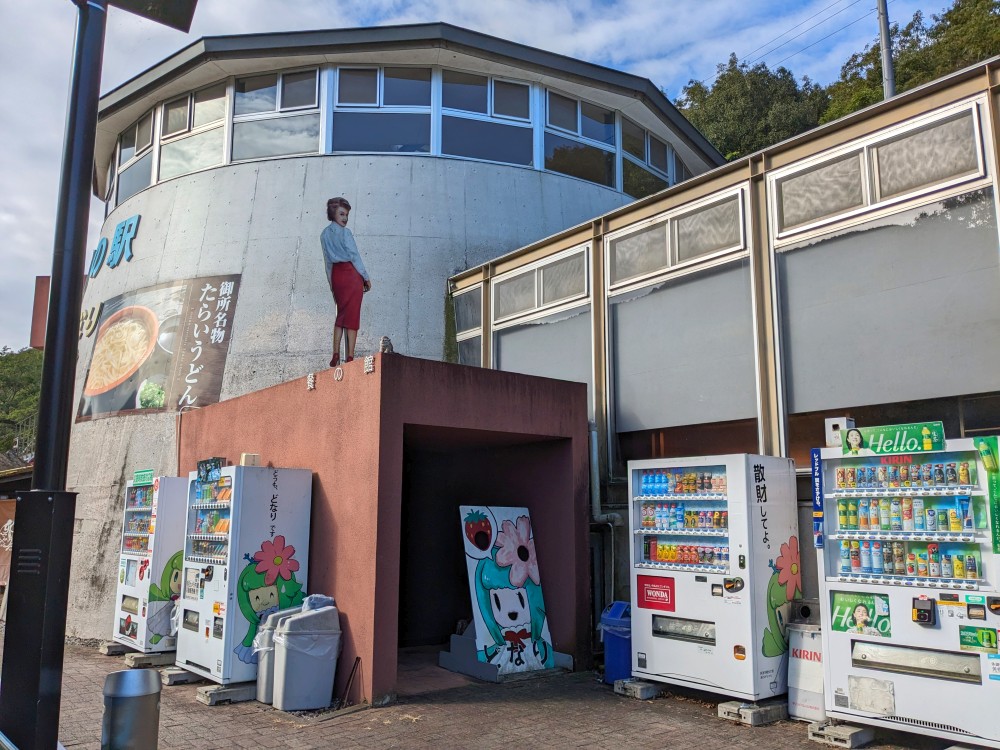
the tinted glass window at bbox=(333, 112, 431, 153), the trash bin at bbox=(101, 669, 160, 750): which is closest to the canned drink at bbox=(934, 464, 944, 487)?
the trash bin at bbox=(101, 669, 160, 750)

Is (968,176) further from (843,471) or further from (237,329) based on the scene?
(237,329)

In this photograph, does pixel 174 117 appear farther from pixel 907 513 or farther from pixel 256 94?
pixel 907 513

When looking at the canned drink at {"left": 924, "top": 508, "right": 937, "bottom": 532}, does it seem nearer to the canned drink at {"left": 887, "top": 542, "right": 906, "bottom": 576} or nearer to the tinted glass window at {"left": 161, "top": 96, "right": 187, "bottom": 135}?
the canned drink at {"left": 887, "top": 542, "right": 906, "bottom": 576}

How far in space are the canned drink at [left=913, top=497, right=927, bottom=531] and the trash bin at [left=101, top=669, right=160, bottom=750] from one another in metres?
5.61

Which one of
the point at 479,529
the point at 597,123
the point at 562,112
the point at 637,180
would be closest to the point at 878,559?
the point at 479,529

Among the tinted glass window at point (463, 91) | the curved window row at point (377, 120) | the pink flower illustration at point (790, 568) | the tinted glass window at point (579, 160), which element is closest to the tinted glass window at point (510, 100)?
the curved window row at point (377, 120)

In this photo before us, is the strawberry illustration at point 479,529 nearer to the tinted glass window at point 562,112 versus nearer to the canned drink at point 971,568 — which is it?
the canned drink at point 971,568

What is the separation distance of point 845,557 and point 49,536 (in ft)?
19.7

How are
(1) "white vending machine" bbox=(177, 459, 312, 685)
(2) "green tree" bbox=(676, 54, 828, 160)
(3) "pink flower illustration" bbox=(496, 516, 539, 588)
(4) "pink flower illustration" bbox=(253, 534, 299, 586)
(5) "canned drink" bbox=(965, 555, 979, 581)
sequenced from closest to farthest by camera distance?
1. (5) "canned drink" bbox=(965, 555, 979, 581)
2. (1) "white vending machine" bbox=(177, 459, 312, 685)
3. (4) "pink flower illustration" bbox=(253, 534, 299, 586)
4. (3) "pink flower illustration" bbox=(496, 516, 539, 588)
5. (2) "green tree" bbox=(676, 54, 828, 160)

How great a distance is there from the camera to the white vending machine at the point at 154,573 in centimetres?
989

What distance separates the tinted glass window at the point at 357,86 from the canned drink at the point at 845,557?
1142 centimetres

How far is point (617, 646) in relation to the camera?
848 centimetres

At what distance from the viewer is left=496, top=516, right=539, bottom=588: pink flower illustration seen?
9195 millimetres

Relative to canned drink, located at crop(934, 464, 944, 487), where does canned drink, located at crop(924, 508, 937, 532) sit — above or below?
below
